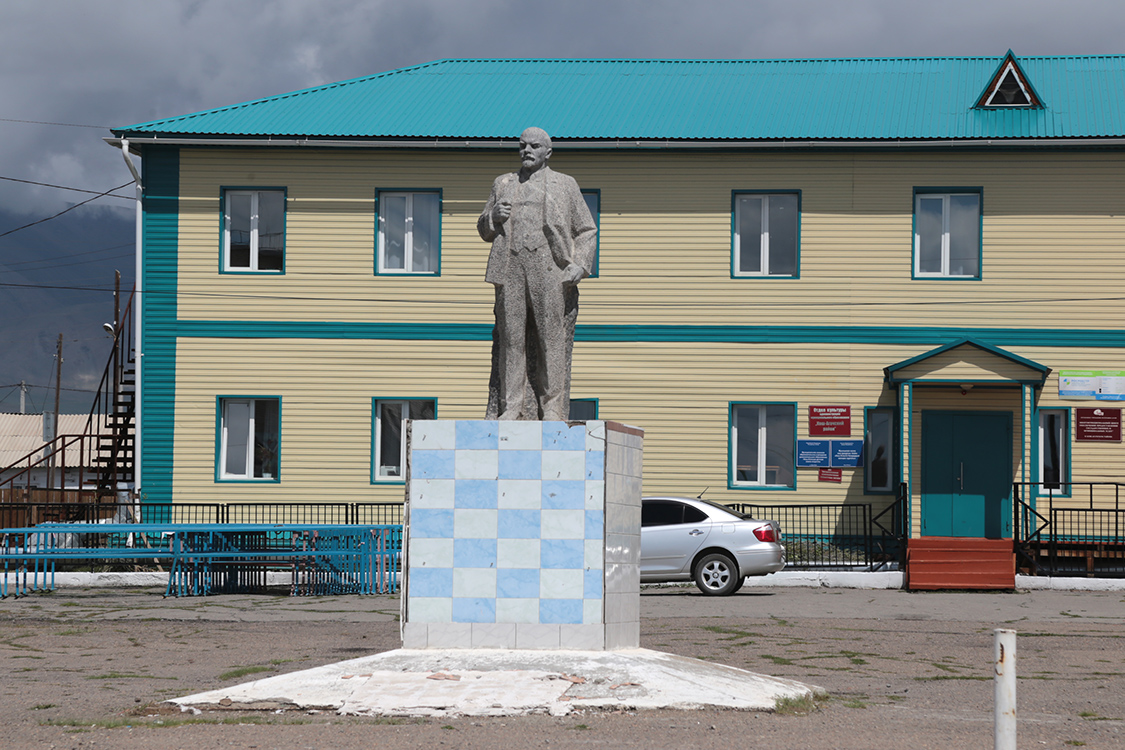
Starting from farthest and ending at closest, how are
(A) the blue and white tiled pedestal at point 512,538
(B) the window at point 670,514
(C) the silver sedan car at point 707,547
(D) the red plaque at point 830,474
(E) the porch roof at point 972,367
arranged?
1. (D) the red plaque at point 830,474
2. (E) the porch roof at point 972,367
3. (B) the window at point 670,514
4. (C) the silver sedan car at point 707,547
5. (A) the blue and white tiled pedestal at point 512,538

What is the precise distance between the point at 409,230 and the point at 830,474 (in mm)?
9028

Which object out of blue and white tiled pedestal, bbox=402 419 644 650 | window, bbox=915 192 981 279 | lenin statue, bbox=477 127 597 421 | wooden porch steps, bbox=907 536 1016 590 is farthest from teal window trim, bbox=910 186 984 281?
blue and white tiled pedestal, bbox=402 419 644 650

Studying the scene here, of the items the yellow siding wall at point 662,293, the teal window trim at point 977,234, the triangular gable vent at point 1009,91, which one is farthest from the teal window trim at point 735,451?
the triangular gable vent at point 1009,91

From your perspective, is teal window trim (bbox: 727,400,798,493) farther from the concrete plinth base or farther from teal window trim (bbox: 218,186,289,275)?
the concrete plinth base

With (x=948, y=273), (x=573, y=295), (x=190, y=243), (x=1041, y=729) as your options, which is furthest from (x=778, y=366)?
(x=1041, y=729)

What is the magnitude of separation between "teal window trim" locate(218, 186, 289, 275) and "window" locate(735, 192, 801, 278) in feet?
27.9

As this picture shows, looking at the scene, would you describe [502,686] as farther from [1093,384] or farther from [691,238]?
[1093,384]

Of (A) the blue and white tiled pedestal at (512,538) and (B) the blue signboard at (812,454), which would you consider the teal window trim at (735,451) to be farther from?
(A) the blue and white tiled pedestal at (512,538)

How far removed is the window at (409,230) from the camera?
873 inches

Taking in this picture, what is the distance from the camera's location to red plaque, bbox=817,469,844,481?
2128 centimetres

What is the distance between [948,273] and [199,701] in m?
17.5

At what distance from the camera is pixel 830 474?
2130 cm

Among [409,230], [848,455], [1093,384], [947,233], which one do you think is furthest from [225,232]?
[1093,384]

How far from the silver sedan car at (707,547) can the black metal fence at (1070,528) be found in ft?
17.2
